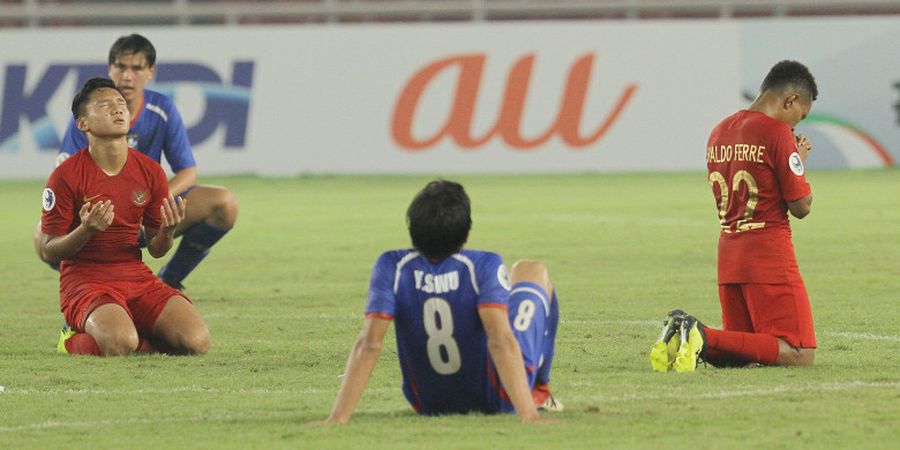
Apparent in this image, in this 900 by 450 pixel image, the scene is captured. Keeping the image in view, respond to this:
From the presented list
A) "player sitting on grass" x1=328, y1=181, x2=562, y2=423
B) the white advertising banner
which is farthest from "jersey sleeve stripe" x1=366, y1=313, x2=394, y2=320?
the white advertising banner

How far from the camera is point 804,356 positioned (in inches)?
311

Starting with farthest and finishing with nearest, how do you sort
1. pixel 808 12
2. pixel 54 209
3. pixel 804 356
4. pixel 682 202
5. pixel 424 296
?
pixel 808 12
pixel 682 202
pixel 54 209
pixel 804 356
pixel 424 296

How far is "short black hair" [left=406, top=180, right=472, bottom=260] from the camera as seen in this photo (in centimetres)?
579

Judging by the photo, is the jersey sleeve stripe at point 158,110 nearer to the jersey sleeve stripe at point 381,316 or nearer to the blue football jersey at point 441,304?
the blue football jersey at point 441,304

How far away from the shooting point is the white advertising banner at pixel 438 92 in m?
24.0

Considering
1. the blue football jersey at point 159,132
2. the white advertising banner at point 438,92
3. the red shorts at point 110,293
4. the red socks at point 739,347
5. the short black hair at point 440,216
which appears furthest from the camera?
the white advertising banner at point 438,92

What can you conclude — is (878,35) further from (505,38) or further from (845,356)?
(845,356)

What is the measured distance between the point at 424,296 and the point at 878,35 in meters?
19.9

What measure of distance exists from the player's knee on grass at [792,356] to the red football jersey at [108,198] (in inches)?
126

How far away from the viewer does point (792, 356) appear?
788cm

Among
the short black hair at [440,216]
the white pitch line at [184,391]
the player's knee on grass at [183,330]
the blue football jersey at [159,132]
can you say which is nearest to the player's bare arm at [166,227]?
the player's knee on grass at [183,330]

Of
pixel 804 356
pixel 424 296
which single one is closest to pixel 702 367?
pixel 804 356

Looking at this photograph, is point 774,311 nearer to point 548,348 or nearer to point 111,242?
point 548,348

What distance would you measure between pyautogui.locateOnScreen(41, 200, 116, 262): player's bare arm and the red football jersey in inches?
3.0
